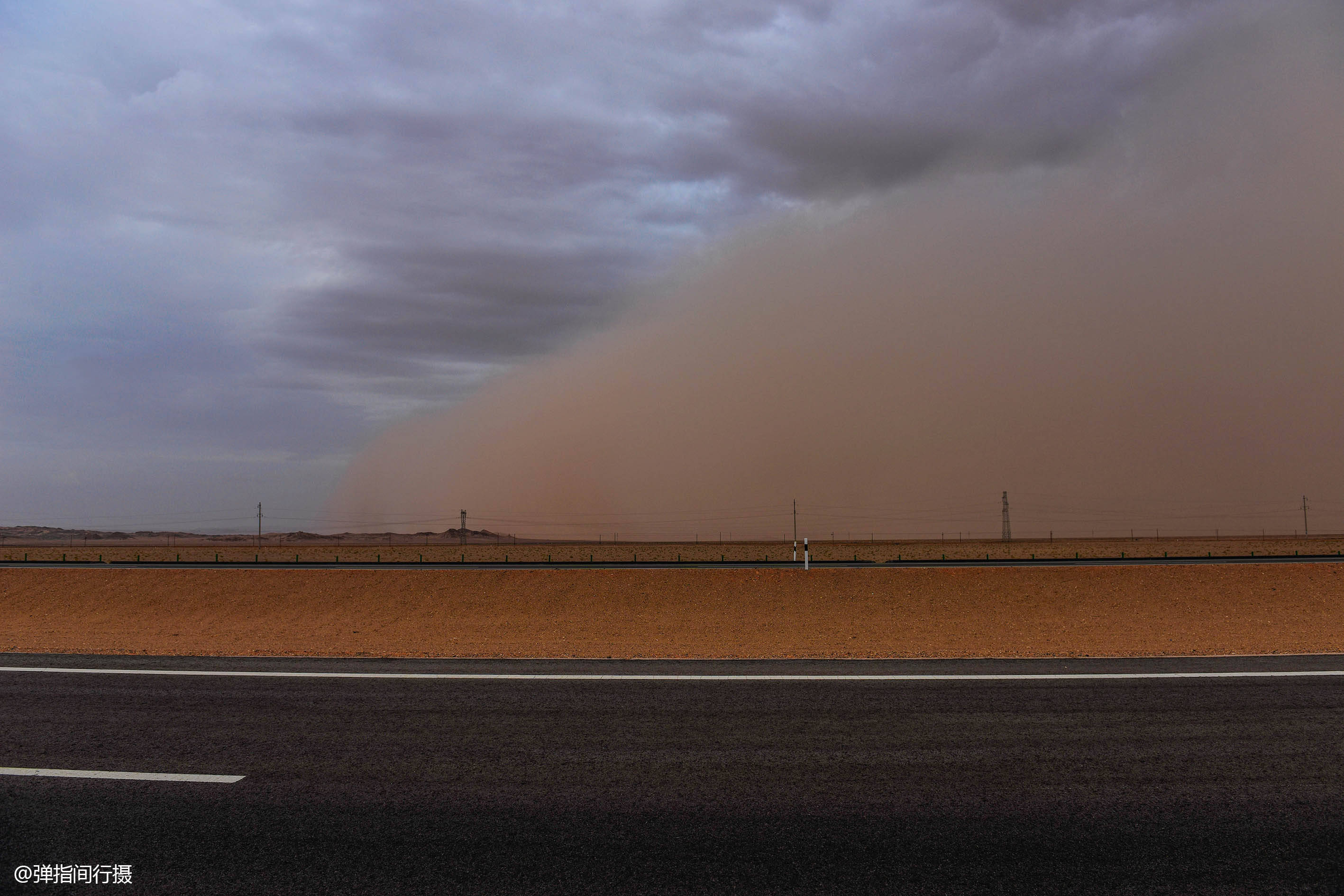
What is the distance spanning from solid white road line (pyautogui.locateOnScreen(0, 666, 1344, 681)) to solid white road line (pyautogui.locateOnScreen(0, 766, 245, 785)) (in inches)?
129

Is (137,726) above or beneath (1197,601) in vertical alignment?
above

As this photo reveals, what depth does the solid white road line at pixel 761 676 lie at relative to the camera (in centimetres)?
909

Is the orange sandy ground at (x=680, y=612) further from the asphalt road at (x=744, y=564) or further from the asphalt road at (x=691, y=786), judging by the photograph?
the asphalt road at (x=691, y=786)

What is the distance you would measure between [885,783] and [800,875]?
1.58 m

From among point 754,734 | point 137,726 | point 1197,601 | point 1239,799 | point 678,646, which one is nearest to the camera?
point 1239,799

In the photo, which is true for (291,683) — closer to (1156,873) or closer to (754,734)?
(754,734)

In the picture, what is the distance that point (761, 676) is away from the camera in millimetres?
9320

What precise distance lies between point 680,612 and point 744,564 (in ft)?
43.2

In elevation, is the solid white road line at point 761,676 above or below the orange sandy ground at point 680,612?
above

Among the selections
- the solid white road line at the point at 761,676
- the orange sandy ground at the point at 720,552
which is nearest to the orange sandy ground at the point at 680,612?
the solid white road line at the point at 761,676

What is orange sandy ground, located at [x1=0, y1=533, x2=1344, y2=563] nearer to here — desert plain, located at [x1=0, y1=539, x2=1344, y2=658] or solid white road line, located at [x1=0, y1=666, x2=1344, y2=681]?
desert plain, located at [x1=0, y1=539, x2=1344, y2=658]

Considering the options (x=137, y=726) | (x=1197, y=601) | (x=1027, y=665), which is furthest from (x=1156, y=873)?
(x=1197, y=601)

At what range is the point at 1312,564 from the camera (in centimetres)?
2881

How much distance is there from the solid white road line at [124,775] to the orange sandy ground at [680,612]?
586 cm
